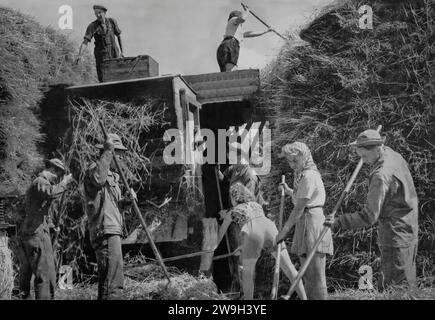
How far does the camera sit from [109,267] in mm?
5145

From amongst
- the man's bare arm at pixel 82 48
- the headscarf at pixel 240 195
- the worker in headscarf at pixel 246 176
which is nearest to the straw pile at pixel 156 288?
the headscarf at pixel 240 195

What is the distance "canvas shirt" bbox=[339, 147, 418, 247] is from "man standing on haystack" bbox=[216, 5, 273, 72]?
149 inches

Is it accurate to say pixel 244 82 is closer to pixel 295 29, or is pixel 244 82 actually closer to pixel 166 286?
pixel 295 29

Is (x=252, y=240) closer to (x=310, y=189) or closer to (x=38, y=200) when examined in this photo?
(x=310, y=189)

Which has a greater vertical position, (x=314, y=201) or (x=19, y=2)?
(x=19, y=2)

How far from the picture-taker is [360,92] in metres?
5.85

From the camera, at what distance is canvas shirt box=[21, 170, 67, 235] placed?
5.61 meters

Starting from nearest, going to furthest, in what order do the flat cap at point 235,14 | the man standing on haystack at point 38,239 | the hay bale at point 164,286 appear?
the hay bale at point 164,286, the man standing on haystack at point 38,239, the flat cap at point 235,14

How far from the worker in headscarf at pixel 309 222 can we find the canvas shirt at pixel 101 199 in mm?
1571

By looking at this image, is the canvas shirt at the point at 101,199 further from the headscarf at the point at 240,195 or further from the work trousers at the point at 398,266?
the work trousers at the point at 398,266

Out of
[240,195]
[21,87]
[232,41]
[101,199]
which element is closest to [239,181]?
[240,195]

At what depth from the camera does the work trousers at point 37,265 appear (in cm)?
550
